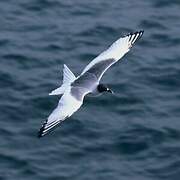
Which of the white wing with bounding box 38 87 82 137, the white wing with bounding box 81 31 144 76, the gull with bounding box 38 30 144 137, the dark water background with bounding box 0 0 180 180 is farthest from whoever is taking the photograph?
the white wing with bounding box 81 31 144 76

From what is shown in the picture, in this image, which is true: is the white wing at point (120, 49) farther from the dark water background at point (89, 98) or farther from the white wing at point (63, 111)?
the white wing at point (63, 111)

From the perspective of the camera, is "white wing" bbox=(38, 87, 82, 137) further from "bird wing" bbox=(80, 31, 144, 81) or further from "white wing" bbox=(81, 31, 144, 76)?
"white wing" bbox=(81, 31, 144, 76)

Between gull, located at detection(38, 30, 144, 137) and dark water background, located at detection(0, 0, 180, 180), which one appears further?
dark water background, located at detection(0, 0, 180, 180)

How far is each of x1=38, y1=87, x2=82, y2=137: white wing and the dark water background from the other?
170 centimetres

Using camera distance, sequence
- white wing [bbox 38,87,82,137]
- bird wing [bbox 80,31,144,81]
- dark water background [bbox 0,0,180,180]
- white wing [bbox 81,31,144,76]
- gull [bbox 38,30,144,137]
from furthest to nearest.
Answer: white wing [bbox 81,31,144,76]
bird wing [bbox 80,31,144,81]
dark water background [bbox 0,0,180,180]
gull [bbox 38,30,144,137]
white wing [bbox 38,87,82,137]

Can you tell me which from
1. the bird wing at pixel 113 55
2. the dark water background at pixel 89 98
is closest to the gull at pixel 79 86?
the bird wing at pixel 113 55

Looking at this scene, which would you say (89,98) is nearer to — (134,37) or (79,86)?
(134,37)

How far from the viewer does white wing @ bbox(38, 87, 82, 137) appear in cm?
1270

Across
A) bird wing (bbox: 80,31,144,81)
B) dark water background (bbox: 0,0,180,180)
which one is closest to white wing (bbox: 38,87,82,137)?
bird wing (bbox: 80,31,144,81)

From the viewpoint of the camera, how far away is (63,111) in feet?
44.0

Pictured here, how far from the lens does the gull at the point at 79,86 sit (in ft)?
42.9

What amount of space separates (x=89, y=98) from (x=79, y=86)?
270 cm

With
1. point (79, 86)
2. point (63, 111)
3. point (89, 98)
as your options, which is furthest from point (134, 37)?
point (63, 111)

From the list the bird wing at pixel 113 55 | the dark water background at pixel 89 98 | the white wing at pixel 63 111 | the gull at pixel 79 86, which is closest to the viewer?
the white wing at pixel 63 111
